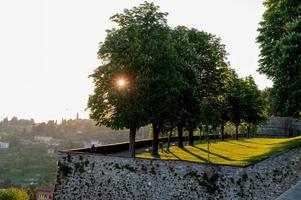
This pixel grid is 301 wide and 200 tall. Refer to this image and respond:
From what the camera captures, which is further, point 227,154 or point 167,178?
point 227,154

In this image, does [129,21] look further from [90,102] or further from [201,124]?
[201,124]

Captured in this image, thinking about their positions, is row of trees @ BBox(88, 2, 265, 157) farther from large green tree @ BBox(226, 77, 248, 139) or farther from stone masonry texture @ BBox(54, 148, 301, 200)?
large green tree @ BBox(226, 77, 248, 139)

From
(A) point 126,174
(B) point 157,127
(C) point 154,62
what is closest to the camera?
(A) point 126,174

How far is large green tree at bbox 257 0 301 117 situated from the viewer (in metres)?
29.7

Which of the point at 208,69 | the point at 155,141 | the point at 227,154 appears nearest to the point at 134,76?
the point at 155,141

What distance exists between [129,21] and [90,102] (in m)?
9.61

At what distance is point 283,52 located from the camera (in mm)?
29656

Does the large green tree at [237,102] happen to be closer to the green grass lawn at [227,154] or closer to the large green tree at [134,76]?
the green grass lawn at [227,154]

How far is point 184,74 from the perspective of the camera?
41.4 m

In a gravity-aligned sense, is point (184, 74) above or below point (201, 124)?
above

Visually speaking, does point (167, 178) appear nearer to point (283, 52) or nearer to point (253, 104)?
point (283, 52)

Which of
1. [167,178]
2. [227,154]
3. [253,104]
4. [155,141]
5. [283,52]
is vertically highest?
[283,52]

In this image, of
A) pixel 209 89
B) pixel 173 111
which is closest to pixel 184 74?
pixel 173 111

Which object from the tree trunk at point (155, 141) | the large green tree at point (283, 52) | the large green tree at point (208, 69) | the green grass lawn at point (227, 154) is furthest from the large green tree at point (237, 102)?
the large green tree at point (283, 52)
